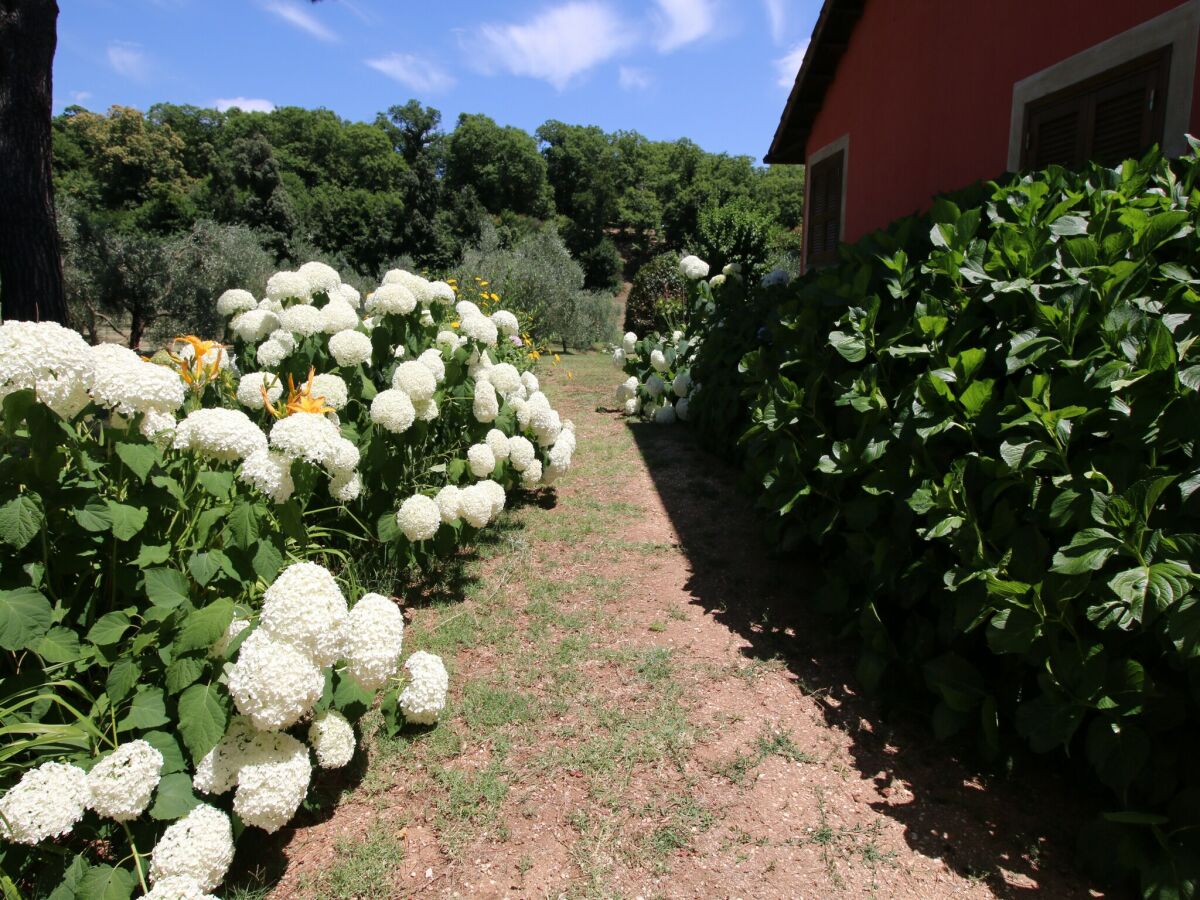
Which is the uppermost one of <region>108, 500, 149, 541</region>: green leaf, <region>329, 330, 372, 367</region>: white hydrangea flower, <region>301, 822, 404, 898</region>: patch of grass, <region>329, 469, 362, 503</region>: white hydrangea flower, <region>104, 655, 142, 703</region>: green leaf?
<region>329, 330, 372, 367</region>: white hydrangea flower

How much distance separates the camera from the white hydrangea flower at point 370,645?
7.08 ft

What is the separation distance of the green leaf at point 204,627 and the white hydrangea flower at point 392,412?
1282 millimetres

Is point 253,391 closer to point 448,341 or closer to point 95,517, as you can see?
point 448,341

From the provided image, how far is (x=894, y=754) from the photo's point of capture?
8.38 feet

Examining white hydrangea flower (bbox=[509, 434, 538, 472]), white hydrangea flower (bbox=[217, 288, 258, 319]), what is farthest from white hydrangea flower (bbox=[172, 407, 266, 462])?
white hydrangea flower (bbox=[509, 434, 538, 472])

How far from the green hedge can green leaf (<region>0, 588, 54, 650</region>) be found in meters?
2.58

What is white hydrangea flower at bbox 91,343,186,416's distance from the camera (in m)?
1.85

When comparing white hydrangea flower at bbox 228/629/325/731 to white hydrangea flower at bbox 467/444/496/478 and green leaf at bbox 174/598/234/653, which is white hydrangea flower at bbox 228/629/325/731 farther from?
white hydrangea flower at bbox 467/444/496/478

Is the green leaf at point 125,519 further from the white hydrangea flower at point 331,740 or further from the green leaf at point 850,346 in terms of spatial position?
the green leaf at point 850,346

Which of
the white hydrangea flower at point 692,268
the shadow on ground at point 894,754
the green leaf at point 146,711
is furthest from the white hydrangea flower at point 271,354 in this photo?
the white hydrangea flower at point 692,268

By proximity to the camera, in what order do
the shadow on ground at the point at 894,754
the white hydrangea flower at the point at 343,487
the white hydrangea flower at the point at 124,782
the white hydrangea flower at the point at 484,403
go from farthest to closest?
1. the white hydrangea flower at the point at 484,403
2. the white hydrangea flower at the point at 343,487
3. the shadow on ground at the point at 894,754
4. the white hydrangea flower at the point at 124,782

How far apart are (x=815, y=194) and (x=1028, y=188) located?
5.27 metres

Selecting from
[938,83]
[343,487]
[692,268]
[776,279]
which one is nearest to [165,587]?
[343,487]

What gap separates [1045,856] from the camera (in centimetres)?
212
